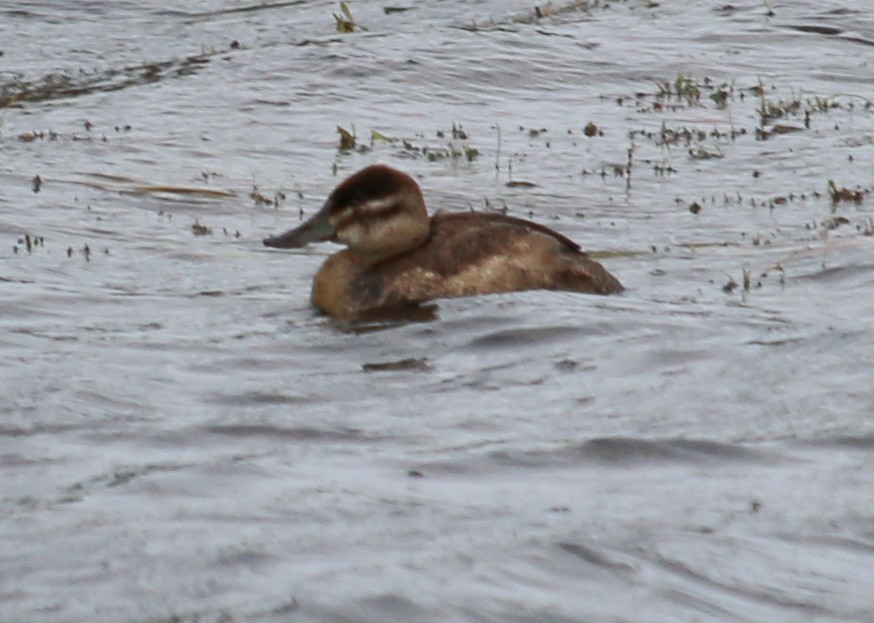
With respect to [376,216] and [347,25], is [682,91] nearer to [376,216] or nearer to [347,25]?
[347,25]

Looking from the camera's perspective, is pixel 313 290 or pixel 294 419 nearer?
pixel 294 419

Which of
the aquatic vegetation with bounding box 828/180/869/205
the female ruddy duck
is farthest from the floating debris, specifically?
the aquatic vegetation with bounding box 828/180/869/205

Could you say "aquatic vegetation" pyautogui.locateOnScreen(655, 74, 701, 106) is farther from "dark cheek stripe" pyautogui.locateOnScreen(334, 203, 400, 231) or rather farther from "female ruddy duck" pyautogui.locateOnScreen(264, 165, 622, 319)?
"dark cheek stripe" pyautogui.locateOnScreen(334, 203, 400, 231)

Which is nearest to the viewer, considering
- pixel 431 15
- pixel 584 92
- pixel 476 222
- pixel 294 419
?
pixel 294 419

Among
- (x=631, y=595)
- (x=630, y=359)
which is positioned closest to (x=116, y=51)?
(x=630, y=359)

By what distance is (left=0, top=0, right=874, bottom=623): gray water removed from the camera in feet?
18.0

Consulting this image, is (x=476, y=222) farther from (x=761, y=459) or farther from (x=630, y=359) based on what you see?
(x=761, y=459)

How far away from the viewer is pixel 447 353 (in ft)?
28.1

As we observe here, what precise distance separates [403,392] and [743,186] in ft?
17.6

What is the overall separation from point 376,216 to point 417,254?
0.26m

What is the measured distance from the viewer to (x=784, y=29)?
18.4 metres

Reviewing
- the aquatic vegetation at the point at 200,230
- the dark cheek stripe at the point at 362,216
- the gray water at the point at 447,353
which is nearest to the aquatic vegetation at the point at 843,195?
the gray water at the point at 447,353

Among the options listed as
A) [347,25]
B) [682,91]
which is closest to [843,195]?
[682,91]

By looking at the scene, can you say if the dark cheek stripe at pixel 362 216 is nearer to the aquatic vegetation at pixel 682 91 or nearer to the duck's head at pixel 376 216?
the duck's head at pixel 376 216
